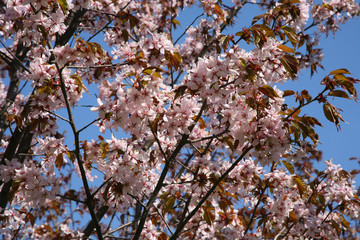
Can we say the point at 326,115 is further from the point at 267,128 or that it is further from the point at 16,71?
the point at 16,71

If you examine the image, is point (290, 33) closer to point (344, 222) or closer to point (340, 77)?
point (340, 77)

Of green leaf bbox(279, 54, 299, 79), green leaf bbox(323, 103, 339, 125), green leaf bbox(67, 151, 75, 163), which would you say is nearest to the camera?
green leaf bbox(323, 103, 339, 125)

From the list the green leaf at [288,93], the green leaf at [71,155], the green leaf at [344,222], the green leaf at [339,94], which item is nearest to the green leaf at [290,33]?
the green leaf at [288,93]

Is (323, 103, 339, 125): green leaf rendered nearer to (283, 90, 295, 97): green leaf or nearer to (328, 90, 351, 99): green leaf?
(328, 90, 351, 99): green leaf

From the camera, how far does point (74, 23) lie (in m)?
3.73

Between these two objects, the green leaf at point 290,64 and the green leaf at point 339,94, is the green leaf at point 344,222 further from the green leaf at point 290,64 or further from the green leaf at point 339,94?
the green leaf at point 290,64

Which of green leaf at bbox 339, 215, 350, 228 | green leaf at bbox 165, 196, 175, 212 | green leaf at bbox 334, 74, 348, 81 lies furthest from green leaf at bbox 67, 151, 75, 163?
green leaf at bbox 339, 215, 350, 228

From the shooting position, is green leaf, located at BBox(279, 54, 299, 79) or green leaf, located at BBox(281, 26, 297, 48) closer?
green leaf, located at BBox(279, 54, 299, 79)

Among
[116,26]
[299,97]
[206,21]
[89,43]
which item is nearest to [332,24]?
[206,21]

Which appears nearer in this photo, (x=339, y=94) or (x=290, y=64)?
(x=339, y=94)

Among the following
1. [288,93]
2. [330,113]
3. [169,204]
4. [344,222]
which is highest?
[288,93]

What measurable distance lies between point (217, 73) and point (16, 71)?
145 inches

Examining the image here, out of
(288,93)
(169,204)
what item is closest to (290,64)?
(288,93)

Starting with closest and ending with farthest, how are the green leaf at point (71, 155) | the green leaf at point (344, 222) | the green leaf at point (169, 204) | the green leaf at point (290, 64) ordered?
the green leaf at point (290, 64)
the green leaf at point (71, 155)
the green leaf at point (169, 204)
the green leaf at point (344, 222)
